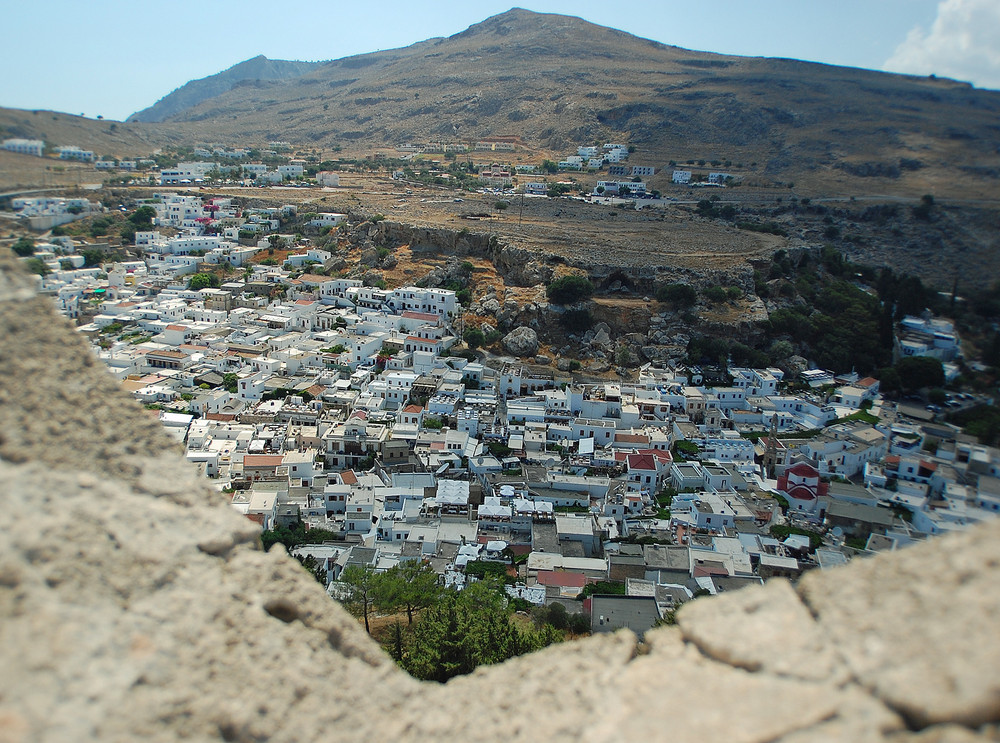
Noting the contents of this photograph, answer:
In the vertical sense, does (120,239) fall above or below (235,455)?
above

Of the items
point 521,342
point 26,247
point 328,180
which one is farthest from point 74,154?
point 521,342

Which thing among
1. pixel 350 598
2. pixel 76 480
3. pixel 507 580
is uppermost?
pixel 76 480

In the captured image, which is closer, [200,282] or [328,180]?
[200,282]

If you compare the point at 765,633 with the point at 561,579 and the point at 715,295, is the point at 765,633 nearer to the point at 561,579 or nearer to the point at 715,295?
the point at 561,579

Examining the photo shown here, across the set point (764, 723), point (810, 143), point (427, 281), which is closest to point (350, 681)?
point (764, 723)

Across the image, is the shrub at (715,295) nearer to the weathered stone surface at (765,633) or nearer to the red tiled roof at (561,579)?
the red tiled roof at (561,579)

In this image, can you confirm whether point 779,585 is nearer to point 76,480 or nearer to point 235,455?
point 76,480

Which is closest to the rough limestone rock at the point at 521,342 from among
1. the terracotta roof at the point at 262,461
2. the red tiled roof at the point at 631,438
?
the red tiled roof at the point at 631,438
